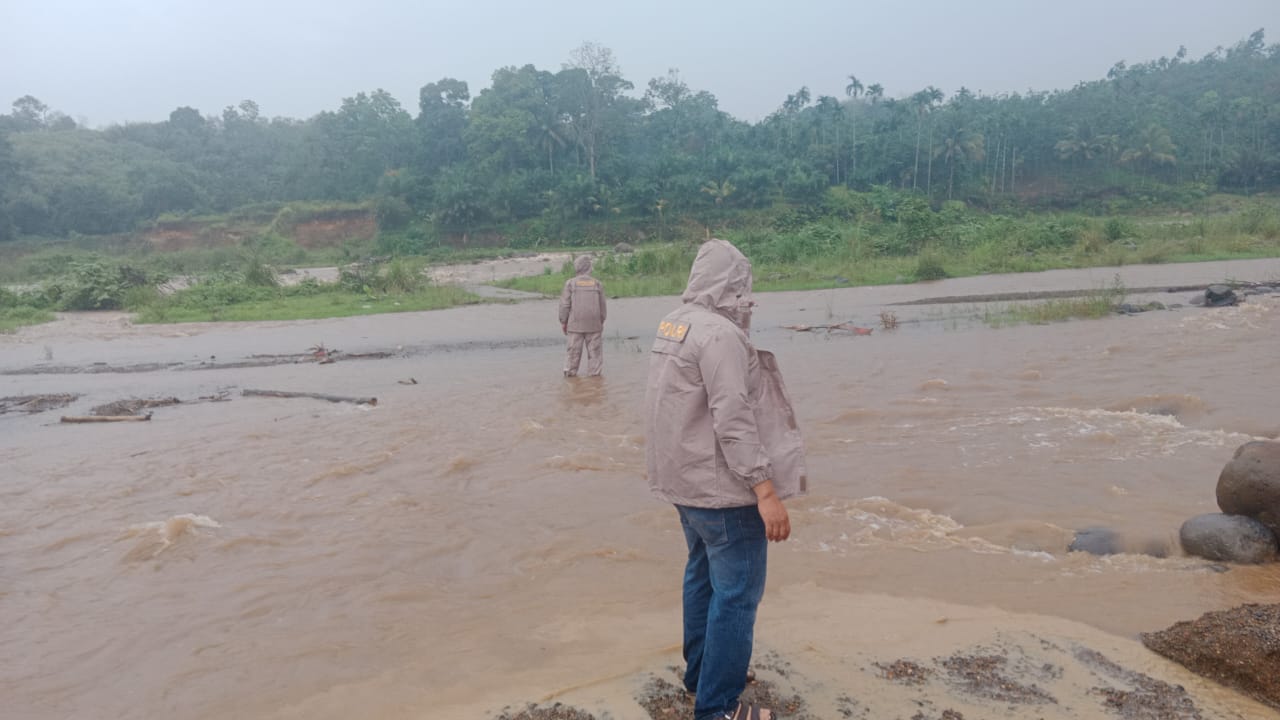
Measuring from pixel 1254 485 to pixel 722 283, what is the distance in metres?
3.68

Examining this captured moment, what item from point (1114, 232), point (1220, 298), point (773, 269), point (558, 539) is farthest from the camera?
point (1114, 232)

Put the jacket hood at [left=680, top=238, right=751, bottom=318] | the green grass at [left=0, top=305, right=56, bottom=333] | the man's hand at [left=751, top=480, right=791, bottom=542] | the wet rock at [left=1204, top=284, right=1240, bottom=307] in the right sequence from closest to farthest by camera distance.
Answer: the man's hand at [left=751, top=480, right=791, bottom=542] → the jacket hood at [left=680, top=238, right=751, bottom=318] → the wet rock at [left=1204, top=284, right=1240, bottom=307] → the green grass at [left=0, top=305, right=56, bottom=333]

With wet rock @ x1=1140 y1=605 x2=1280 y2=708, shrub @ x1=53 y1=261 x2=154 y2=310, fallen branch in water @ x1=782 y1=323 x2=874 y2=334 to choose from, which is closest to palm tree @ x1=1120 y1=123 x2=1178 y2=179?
fallen branch in water @ x1=782 y1=323 x2=874 y2=334

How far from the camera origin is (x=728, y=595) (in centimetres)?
294

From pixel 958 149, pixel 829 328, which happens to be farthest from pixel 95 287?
pixel 958 149

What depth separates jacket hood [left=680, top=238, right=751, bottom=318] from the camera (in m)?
3.04

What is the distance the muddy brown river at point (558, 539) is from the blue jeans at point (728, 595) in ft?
1.38

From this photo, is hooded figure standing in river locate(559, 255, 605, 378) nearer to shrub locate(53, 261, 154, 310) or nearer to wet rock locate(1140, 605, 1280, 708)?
wet rock locate(1140, 605, 1280, 708)

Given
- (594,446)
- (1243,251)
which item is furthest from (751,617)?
(1243,251)

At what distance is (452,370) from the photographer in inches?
512

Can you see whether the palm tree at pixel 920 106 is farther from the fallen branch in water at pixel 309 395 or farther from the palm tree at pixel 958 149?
the fallen branch in water at pixel 309 395

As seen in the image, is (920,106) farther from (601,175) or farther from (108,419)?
(108,419)

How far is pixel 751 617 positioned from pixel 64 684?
131 inches

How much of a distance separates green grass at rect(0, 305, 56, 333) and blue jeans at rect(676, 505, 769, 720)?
23.9m
